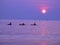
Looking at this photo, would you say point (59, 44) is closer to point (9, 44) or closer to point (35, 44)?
point (35, 44)

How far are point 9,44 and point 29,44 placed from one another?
90cm

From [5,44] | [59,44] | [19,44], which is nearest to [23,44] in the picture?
[19,44]

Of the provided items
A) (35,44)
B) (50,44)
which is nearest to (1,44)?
(35,44)

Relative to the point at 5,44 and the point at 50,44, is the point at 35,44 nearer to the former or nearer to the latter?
the point at 50,44

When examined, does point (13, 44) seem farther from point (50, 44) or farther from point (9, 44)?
point (50, 44)

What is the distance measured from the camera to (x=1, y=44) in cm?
977

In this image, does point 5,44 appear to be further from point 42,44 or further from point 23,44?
point 42,44

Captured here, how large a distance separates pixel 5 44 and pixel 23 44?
0.82m

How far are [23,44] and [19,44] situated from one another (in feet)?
0.60

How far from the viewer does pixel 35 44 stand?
9.96 m

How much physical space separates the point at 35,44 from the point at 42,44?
0.31 metres

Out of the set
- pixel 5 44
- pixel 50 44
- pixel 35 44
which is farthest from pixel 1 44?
pixel 50 44

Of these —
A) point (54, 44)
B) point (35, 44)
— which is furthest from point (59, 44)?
point (35, 44)

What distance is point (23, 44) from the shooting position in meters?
10.0
